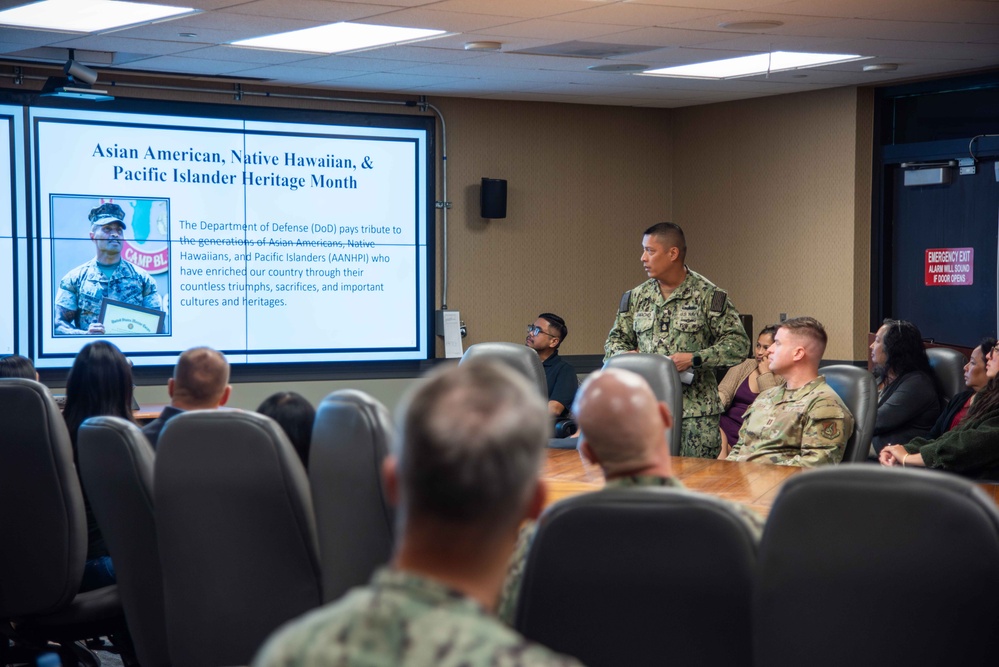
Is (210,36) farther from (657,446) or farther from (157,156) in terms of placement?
(657,446)

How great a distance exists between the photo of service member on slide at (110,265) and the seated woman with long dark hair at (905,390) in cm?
429

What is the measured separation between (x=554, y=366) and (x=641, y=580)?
4.78m

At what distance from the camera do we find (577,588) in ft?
5.60

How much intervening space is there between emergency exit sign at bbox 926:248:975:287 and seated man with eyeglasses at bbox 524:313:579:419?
252 centimetres

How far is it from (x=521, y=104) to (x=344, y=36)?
2.54 metres

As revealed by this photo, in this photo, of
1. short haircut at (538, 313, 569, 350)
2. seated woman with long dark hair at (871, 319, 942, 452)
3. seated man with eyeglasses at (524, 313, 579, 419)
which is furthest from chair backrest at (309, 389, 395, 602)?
short haircut at (538, 313, 569, 350)

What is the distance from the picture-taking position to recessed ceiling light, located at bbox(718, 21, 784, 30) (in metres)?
5.53

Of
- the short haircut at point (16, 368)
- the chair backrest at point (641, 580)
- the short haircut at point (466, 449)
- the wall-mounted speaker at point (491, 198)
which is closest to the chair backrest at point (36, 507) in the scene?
the short haircut at point (16, 368)

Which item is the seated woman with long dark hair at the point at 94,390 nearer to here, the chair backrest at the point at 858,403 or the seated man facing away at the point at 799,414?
the seated man facing away at the point at 799,414

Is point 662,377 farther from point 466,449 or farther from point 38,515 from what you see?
point 466,449

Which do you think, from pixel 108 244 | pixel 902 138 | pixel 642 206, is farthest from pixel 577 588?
pixel 642 206

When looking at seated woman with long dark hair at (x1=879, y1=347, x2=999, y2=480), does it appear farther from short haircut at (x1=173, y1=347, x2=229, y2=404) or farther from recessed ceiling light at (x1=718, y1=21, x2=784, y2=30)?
short haircut at (x1=173, y1=347, x2=229, y2=404)

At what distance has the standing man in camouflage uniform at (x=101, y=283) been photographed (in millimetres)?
6988

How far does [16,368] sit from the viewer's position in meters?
4.22
